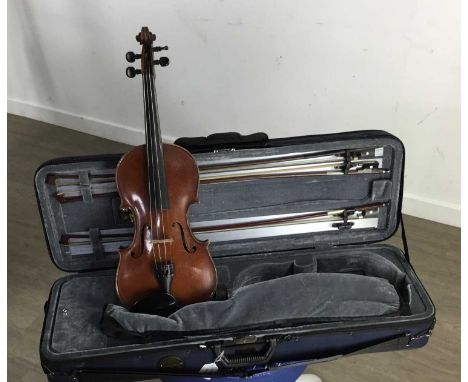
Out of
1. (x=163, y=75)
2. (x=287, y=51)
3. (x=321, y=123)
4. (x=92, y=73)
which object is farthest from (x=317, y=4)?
(x=92, y=73)

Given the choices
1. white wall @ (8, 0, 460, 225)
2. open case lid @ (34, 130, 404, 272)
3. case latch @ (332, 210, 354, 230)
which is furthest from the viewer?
white wall @ (8, 0, 460, 225)

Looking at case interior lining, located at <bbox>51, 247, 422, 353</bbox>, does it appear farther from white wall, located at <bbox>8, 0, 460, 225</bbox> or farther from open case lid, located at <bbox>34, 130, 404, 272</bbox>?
white wall, located at <bbox>8, 0, 460, 225</bbox>

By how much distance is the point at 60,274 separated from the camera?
168cm

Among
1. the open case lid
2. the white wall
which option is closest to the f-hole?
the open case lid

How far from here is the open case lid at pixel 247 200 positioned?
3.91ft

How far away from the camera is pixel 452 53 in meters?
1.49

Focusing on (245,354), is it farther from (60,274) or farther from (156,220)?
(60,274)

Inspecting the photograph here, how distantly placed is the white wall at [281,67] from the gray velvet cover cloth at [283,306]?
710mm

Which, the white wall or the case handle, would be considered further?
the white wall

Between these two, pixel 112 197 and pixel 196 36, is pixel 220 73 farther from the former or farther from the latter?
pixel 112 197

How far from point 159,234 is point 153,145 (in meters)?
0.21

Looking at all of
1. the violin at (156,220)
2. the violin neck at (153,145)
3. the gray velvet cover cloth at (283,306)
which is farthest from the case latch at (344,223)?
the violin neck at (153,145)

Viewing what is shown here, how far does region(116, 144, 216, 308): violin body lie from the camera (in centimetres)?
112

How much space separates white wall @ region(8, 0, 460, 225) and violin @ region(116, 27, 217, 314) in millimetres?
662
